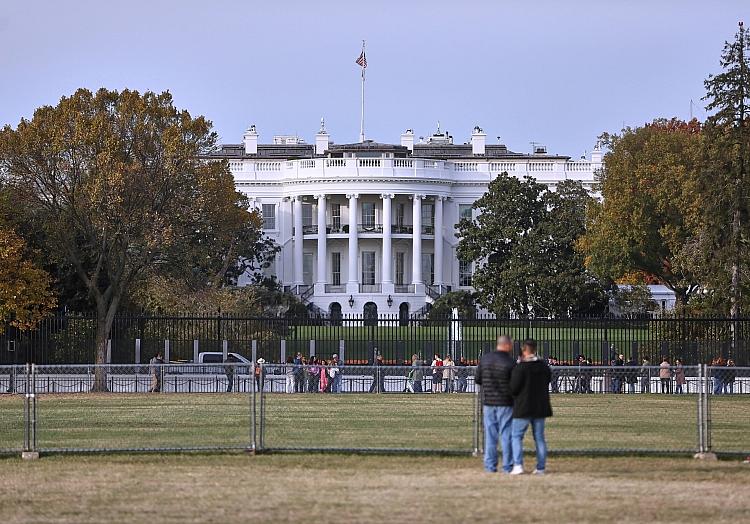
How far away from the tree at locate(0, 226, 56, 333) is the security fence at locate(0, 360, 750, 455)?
7.17 meters

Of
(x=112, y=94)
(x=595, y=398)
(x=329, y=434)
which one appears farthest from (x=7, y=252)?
(x=329, y=434)

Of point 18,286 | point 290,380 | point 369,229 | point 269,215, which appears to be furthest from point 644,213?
point 290,380

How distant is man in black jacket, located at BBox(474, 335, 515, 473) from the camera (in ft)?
69.3

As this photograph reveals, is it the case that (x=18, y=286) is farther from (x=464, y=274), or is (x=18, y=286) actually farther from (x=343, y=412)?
(x=464, y=274)

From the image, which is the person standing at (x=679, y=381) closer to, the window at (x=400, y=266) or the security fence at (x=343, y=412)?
the security fence at (x=343, y=412)

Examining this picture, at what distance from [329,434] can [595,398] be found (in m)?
11.4

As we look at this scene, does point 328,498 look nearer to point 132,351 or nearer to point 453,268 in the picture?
point 132,351

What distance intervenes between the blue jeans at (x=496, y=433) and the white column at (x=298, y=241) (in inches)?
3386

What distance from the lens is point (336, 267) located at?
4333 inches

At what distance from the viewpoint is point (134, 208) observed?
50.1 meters

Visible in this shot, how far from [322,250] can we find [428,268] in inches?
300

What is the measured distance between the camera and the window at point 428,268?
359 feet

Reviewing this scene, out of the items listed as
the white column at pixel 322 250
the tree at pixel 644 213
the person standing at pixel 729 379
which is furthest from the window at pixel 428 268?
the person standing at pixel 729 379

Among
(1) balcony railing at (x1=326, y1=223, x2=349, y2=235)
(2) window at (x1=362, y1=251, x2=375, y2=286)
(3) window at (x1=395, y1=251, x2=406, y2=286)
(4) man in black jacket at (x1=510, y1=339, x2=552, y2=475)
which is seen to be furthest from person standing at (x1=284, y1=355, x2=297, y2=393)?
(3) window at (x1=395, y1=251, x2=406, y2=286)
